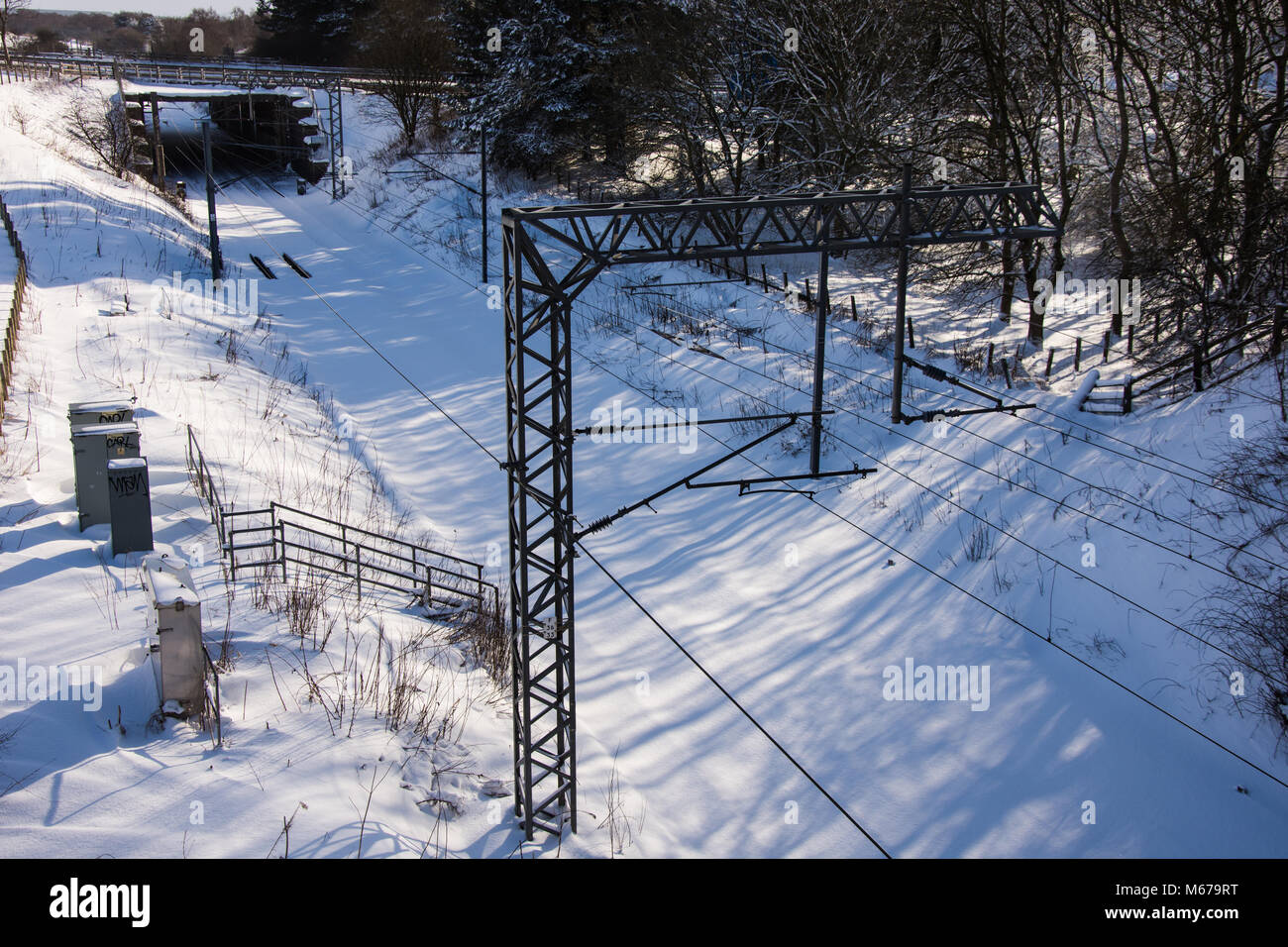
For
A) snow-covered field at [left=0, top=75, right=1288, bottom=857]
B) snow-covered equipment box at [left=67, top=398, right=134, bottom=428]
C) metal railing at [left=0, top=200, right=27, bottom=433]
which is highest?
metal railing at [left=0, top=200, right=27, bottom=433]

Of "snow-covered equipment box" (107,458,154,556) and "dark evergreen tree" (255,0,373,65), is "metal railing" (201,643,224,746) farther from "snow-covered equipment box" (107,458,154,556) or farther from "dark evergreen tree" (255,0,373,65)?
"dark evergreen tree" (255,0,373,65)

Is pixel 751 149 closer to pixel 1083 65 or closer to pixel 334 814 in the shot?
pixel 1083 65

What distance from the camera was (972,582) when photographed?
1423 centimetres

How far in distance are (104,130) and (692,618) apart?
41.3 metres

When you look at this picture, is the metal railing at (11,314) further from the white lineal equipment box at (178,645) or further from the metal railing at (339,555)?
the white lineal equipment box at (178,645)

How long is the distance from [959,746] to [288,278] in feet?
92.7

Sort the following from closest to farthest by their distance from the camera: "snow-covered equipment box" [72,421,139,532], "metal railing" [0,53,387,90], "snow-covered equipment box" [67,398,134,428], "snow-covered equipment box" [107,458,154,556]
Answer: "snow-covered equipment box" [107,458,154,556], "snow-covered equipment box" [72,421,139,532], "snow-covered equipment box" [67,398,134,428], "metal railing" [0,53,387,90]

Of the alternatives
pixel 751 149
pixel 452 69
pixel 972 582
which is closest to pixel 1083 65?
pixel 751 149

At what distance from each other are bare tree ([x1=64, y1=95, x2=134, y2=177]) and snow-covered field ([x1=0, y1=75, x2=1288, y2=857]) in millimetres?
16066

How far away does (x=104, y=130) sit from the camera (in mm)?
42156

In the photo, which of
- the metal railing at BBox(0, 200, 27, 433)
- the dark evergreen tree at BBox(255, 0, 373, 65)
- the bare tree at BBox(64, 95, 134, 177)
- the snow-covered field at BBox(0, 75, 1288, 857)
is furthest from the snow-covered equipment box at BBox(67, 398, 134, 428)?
the dark evergreen tree at BBox(255, 0, 373, 65)

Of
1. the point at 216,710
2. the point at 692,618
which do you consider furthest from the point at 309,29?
the point at 216,710

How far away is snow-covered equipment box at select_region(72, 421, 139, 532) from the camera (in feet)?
36.8

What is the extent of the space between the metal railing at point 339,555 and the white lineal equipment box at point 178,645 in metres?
3.36
